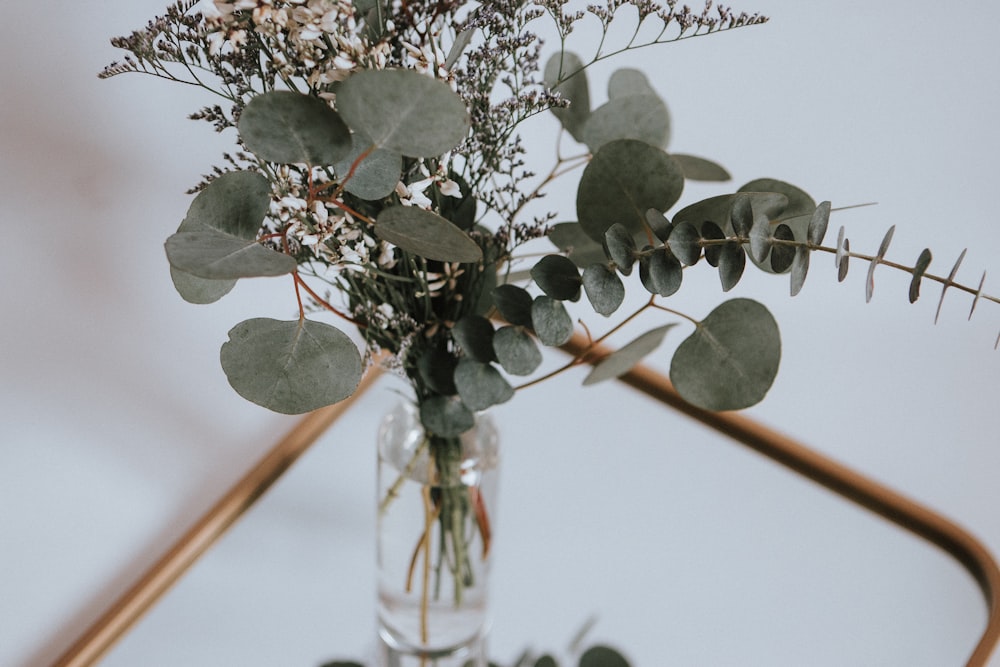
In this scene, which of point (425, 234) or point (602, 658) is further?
point (602, 658)

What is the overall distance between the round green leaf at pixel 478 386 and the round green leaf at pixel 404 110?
0.17m

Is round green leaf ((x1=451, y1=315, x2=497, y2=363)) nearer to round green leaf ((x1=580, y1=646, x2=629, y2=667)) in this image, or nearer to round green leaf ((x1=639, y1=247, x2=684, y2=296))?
round green leaf ((x1=639, y1=247, x2=684, y2=296))

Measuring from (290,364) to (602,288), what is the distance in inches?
7.0

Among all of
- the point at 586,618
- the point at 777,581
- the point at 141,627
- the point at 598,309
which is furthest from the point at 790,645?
the point at 141,627

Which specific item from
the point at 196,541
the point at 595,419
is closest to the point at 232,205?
the point at 196,541

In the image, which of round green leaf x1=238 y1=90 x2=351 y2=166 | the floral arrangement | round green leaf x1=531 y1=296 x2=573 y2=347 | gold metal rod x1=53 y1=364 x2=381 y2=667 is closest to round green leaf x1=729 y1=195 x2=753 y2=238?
the floral arrangement

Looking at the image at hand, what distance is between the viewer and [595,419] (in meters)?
0.98

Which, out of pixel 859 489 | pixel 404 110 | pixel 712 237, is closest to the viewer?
pixel 404 110

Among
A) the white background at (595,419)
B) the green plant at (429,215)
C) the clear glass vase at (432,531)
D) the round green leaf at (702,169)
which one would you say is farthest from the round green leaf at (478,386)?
the white background at (595,419)

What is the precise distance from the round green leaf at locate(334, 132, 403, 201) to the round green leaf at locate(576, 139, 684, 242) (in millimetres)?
121

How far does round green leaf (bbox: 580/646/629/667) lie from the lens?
731 mm

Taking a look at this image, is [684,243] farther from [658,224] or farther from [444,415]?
[444,415]

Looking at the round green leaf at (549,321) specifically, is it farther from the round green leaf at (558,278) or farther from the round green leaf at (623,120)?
the round green leaf at (623,120)

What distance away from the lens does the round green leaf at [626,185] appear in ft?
1.72
